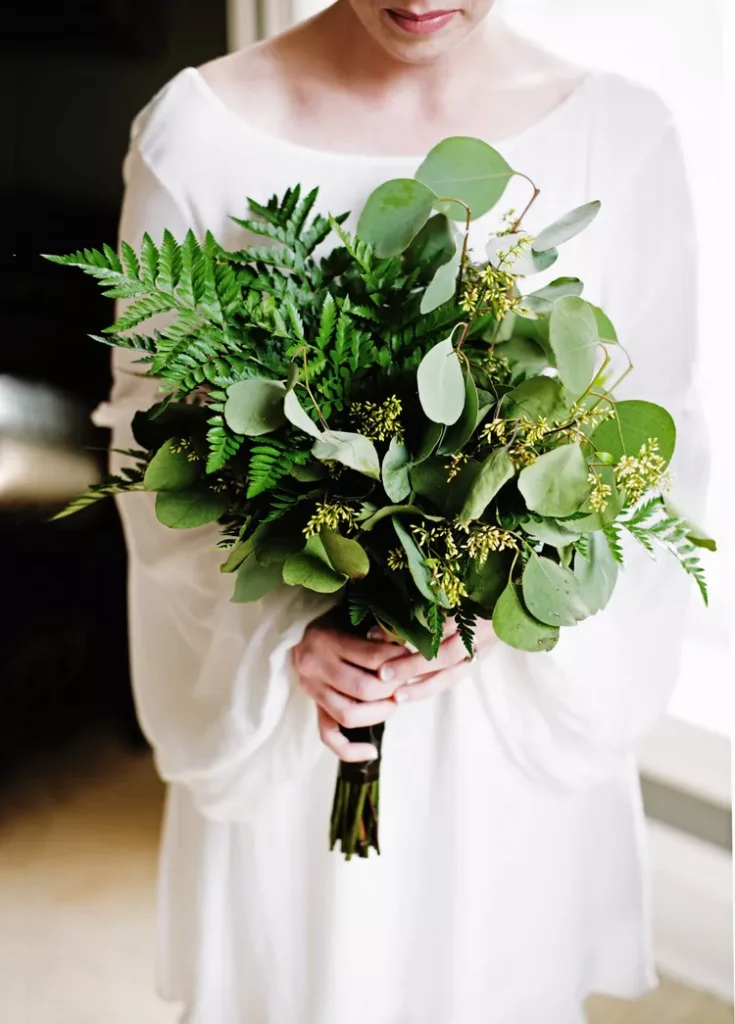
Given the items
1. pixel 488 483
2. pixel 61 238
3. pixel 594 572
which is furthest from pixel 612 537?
pixel 61 238

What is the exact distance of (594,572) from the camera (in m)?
0.69

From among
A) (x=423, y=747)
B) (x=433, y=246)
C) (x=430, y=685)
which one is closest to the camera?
(x=433, y=246)

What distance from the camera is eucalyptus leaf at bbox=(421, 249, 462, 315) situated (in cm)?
62

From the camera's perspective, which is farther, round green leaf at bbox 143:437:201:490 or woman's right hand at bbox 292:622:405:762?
woman's right hand at bbox 292:622:405:762

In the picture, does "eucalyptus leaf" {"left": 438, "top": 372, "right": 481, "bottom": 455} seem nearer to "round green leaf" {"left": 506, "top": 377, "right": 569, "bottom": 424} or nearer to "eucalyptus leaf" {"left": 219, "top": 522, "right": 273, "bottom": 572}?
"round green leaf" {"left": 506, "top": 377, "right": 569, "bottom": 424}

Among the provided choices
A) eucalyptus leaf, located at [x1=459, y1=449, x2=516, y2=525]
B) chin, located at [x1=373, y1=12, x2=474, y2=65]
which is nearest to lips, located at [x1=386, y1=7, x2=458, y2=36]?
chin, located at [x1=373, y1=12, x2=474, y2=65]

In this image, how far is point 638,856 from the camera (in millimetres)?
A: 995

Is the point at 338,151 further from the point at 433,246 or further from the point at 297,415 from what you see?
the point at 297,415

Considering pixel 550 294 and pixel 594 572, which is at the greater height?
pixel 550 294

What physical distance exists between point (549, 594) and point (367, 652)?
0.19 m

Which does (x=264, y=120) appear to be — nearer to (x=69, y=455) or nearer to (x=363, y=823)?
(x=69, y=455)

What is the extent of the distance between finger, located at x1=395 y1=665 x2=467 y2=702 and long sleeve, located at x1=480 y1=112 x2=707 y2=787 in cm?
6

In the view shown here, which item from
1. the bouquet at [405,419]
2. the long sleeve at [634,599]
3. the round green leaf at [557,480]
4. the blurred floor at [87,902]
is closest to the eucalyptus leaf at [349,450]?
the bouquet at [405,419]

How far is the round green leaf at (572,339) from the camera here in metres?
0.62
